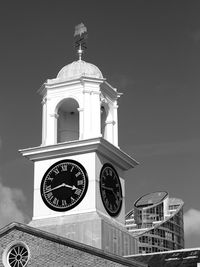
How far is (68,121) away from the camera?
4281 centimetres

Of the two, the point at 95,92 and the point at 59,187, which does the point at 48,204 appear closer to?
the point at 59,187

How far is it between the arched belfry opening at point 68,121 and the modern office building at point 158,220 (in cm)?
10139

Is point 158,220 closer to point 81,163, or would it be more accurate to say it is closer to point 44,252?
point 81,163

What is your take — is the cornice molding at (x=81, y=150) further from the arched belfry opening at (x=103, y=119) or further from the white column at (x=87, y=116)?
the arched belfry opening at (x=103, y=119)

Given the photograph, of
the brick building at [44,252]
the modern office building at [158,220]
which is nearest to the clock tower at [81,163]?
the brick building at [44,252]

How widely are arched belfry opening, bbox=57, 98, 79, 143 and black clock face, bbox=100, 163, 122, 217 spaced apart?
3571 mm

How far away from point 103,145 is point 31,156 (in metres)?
4.37

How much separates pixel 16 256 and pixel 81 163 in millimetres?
6555

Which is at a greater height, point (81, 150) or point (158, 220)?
point (158, 220)

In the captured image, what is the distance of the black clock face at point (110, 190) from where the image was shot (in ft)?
127

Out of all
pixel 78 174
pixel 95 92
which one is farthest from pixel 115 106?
pixel 78 174

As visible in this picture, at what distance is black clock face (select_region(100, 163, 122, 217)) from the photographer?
38.7 m

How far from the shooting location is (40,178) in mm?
39438

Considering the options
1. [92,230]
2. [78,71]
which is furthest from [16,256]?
[78,71]
